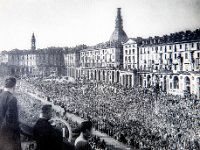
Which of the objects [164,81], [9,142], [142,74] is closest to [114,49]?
[142,74]

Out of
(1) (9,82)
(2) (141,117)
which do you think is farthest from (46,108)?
(2) (141,117)

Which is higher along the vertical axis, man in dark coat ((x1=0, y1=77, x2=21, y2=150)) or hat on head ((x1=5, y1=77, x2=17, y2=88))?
hat on head ((x1=5, y1=77, x2=17, y2=88))

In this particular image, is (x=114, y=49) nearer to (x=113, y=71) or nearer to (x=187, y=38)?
(x=113, y=71)

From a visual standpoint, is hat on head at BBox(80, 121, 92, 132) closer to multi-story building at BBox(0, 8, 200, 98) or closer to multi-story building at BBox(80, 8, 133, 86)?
multi-story building at BBox(0, 8, 200, 98)

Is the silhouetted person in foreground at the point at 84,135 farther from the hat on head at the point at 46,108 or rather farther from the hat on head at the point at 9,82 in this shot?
the hat on head at the point at 9,82

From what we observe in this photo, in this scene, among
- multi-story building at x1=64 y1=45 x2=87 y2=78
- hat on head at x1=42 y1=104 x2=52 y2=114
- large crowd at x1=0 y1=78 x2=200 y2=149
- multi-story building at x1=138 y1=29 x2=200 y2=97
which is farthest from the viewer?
multi-story building at x1=64 y1=45 x2=87 y2=78

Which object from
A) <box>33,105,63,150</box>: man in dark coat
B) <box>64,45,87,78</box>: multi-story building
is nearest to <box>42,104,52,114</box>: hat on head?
<box>33,105,63,150</box>: man in dark coat
